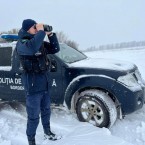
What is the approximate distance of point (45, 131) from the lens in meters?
4.34

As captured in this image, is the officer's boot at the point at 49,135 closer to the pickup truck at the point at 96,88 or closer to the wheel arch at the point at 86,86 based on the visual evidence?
the pickup truck at the point at 96,88

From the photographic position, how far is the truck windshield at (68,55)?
5.34m

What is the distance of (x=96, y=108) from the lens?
482 cm

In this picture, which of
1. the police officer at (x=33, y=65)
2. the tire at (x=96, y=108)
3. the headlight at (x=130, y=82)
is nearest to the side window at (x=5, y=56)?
the tire at (x=96, y=108)

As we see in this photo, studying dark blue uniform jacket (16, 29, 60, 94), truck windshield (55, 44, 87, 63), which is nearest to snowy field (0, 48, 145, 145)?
dark blue uniform jacket (16, 29, 60, 94)

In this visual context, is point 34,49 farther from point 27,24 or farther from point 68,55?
point 68,55

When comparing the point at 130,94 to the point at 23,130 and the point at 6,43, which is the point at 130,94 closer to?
the point at 23,130

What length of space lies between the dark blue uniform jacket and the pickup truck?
0.71m

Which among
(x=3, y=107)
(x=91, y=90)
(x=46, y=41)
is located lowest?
(x=3, y=107)

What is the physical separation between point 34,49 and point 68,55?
2097 millimetres

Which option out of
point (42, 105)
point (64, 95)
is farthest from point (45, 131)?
point (64, 95)

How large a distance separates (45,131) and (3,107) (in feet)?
7.26

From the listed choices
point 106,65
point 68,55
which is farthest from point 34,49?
point 68,55

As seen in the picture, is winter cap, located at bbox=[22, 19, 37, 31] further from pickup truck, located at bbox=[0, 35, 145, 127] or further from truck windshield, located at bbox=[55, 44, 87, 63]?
truck windshield, located at bbox=[55, 44, 87, 63]
